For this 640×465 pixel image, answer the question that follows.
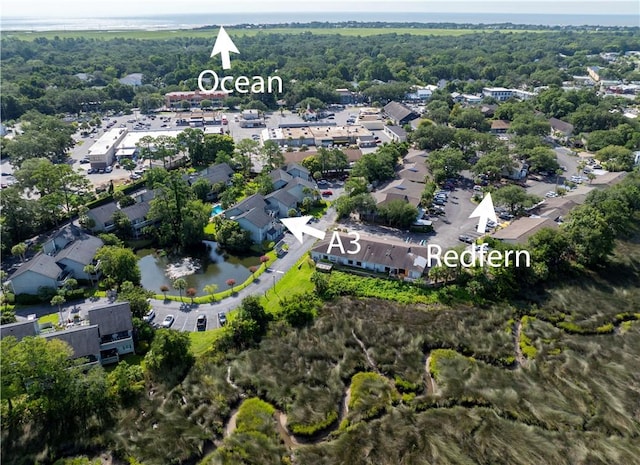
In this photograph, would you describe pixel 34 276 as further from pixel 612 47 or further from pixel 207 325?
pixel 612 47

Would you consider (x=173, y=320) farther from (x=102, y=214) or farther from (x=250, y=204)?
(x=102, y=214)

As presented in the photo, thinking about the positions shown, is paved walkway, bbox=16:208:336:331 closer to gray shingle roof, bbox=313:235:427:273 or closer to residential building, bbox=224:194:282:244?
gray shingle roof, bbox=313:235:427:273

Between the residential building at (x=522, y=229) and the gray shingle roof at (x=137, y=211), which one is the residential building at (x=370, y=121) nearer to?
the residential building at (x=522, y=229)

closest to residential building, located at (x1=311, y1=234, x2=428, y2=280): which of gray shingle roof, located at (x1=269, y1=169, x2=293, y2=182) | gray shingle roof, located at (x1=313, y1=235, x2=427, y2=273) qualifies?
gray shingle roof, located at (x1=313, y1=235, x2=427, y2=273)

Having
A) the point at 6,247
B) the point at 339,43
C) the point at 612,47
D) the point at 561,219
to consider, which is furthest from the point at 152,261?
the point at 612,47

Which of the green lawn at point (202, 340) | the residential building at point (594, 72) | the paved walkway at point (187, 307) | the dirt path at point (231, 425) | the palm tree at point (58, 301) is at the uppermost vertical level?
the residential building at point (594, 72)

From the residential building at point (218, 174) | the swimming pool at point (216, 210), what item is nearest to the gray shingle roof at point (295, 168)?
the residential building at point (218, 174)
